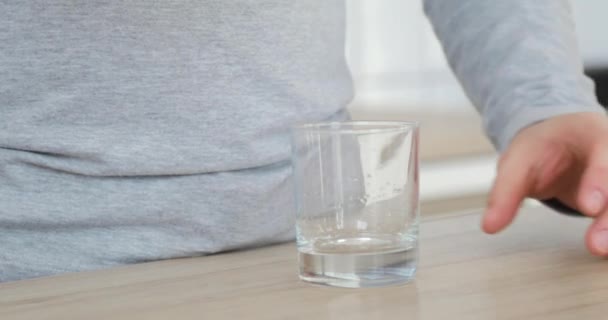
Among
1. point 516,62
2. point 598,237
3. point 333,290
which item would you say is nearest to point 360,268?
point 333,290

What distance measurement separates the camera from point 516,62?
0.95 m

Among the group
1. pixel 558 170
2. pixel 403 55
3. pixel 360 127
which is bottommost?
pixel 403 55

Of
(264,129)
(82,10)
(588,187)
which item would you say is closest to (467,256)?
(588,187)

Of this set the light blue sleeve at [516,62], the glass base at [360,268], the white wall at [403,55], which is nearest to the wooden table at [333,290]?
the glass base at [360,268]

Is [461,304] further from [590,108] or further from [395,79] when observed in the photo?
[395,79]

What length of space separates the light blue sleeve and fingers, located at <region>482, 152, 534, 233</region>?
0.10 meters

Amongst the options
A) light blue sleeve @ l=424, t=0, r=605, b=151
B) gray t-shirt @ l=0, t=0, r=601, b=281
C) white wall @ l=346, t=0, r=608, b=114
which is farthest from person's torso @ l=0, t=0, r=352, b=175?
white wall @ l=346, t=0, r=608, b=114

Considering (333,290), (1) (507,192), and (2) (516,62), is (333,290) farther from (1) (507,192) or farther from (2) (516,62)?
(2) (516,62)

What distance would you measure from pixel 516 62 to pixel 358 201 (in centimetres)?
40

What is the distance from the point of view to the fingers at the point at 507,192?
2.47 ft

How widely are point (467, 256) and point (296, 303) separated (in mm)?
182

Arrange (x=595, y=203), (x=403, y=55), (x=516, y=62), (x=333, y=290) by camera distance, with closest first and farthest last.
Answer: (x=333, y=290) < (x=595, y=203) < (x=516, y=62) < (x=403, y=55)

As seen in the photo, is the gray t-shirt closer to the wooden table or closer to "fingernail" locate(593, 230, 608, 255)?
the wooden table

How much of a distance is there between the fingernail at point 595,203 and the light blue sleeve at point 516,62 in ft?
0.49
